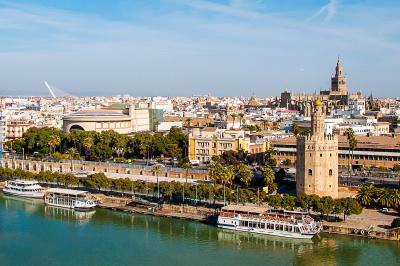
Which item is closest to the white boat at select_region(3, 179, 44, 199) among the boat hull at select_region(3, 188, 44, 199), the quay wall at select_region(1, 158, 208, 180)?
the boat hull at select_region(3, 188, 44, 199)

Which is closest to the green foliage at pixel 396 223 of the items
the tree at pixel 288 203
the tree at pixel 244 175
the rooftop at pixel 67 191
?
the tree at pixel 288 203

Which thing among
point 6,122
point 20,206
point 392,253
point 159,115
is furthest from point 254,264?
point 159,115

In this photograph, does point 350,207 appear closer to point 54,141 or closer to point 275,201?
point 275,201

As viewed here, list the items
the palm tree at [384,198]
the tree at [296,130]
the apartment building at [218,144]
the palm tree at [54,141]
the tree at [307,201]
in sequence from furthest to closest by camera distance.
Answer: the tree at [296,130] < the palm tree at [54,141] < the apartment building at [218,144] < the palm tree at [384,198] < the tree at [307,201]

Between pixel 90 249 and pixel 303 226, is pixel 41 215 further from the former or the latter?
pixel 303 226

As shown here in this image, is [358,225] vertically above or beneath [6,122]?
→ beneath

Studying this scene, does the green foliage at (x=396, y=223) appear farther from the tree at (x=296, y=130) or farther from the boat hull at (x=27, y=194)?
the tree at (x=296, y=130)

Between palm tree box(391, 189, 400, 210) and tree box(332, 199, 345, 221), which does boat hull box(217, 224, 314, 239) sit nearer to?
tree box(332, 199, 345, 221)
